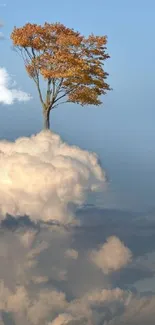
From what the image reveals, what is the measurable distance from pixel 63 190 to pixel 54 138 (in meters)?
6.41

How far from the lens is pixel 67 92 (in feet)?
114

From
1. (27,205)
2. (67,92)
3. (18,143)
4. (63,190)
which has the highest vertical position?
(67,92)

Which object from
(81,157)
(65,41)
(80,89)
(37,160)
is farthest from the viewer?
(80,89)

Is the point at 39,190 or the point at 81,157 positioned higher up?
the point at 81,157

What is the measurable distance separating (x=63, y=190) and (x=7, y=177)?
9.42 feet

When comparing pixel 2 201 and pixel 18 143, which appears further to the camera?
pixel 18 143

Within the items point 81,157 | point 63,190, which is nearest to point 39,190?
point 63,190

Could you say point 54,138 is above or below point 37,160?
above

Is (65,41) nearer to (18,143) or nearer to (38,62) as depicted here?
(38,62)

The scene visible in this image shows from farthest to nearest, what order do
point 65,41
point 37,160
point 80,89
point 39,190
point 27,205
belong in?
point 80,89 < point 65,41 < point 37,160 < point 39,190 < point 27,205

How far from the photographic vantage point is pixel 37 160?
1075 inches

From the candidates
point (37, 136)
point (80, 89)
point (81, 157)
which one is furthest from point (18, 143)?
point (80, 89)

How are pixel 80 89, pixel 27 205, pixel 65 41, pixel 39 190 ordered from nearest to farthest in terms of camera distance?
1. pixel 27 205
2. pixel 39 190
3. pixel 65 41
4. pixel 80 89

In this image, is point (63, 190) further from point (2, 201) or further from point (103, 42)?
point (103, 42)
